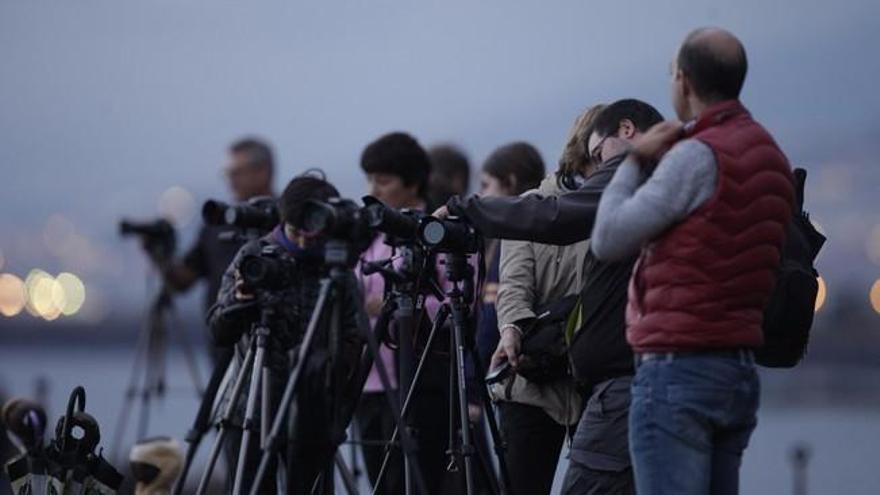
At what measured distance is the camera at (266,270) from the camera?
557 centimetres

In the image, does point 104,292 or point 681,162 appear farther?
point 104,292

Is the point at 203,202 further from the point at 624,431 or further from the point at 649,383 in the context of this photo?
the point at 649,383

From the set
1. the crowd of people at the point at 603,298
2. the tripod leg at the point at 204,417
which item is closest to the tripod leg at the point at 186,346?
the crowd of people at the point at 603,298

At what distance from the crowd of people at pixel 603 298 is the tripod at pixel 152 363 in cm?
237

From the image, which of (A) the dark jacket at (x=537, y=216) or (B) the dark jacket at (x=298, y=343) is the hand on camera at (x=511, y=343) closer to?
(B) the dark jacket at (x=298, y=343)

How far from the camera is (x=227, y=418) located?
19.1 ft

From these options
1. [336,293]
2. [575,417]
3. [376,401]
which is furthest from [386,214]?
[376,401]

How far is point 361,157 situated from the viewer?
768 centimetres

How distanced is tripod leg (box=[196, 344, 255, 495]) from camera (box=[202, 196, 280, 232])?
1.97ft

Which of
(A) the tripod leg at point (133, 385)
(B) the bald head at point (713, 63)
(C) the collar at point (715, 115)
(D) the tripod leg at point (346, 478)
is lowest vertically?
(A) the tripod leg at point (133, 385)

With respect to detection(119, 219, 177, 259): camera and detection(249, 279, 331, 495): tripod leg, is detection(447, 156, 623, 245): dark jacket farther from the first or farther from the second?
detection(119, 219, 177, 259): camera

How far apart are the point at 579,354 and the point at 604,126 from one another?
0.67 meters

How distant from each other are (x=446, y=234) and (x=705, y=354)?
44.5 inches

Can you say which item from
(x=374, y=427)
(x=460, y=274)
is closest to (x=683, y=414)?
(x=460, y=274)
